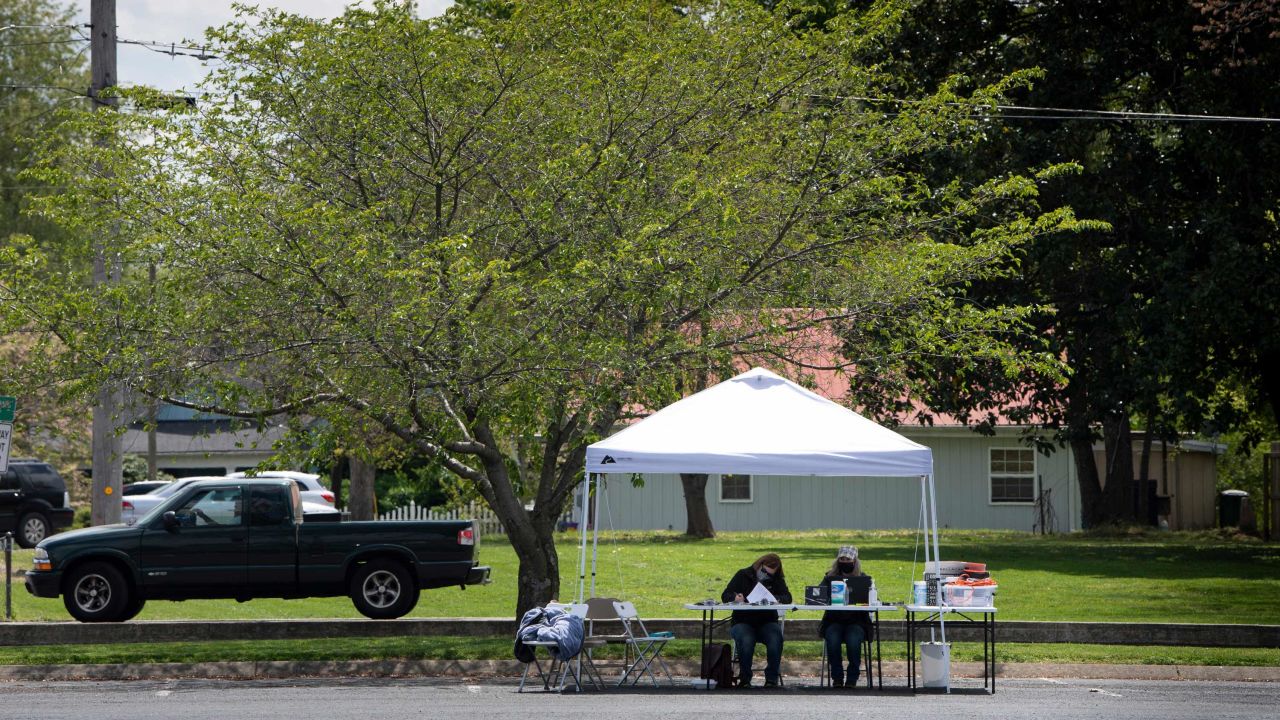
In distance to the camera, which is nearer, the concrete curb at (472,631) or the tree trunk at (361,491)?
the concrete curb at (472,631)

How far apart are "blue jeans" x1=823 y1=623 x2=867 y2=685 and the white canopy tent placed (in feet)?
3.99

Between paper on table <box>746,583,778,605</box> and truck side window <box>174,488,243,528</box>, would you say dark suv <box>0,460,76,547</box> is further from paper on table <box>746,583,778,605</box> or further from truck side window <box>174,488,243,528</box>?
paper on table <box>746,583,778,605</box>

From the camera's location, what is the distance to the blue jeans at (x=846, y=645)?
13828mm

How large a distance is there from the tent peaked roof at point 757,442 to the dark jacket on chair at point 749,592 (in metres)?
1.03

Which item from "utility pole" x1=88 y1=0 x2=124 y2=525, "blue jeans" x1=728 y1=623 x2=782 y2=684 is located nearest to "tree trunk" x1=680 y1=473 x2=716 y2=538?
"utility pole" x1=88 y1=0 x2=124 y2=525

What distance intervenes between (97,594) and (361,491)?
1677 centimetres

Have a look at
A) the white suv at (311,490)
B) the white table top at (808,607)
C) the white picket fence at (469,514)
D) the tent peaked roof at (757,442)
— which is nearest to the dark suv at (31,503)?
the white suv at (311,490)

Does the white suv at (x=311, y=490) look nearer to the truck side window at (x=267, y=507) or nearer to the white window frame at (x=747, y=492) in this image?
the white window frame at (x=747, y=492)

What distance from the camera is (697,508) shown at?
117 feet

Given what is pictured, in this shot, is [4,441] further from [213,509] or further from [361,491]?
[361,491]

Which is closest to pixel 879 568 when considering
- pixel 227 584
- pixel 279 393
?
pixel 227 584

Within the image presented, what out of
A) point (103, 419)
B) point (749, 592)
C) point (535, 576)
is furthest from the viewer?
point (103, 419)

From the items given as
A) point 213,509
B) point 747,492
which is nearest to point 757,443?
point 213,509

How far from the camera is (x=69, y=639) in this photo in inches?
659
